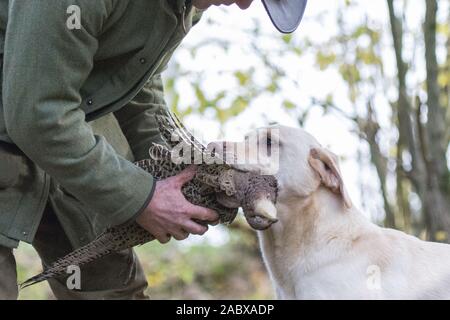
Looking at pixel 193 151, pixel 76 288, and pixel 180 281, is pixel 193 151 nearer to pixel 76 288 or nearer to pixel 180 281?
pixel 76 288

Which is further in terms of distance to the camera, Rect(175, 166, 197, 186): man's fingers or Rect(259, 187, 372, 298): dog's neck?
Rect(259, 187, 372, 298): dog's neck

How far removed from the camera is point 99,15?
3529 mm

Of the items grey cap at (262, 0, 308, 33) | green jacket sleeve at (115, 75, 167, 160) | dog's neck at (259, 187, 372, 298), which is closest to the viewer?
grey cap at (262, 0, 308, 33)

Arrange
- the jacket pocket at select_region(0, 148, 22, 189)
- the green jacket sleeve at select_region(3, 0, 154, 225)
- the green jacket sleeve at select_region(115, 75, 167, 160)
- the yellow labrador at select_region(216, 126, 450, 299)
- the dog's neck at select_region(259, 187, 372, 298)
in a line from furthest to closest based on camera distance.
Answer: the green jacket sleeve at select_region(115, 75, 167, 160)
the dog's neck at select_region(259, 187, 372, 298)
the yellow labrador at select_region(216, 126, 450, 299)
the jacket pocket at select_region(0, 148, 22, 189)
the green jacket sleeve at select_region(3, 0, 154, 225)

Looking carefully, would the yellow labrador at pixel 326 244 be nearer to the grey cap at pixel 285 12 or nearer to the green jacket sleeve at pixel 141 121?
the green jacket sleeve at pixel 141 121

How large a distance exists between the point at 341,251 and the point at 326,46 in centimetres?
347

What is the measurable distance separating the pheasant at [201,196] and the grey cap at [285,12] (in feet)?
1.91

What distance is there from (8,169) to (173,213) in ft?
2.15

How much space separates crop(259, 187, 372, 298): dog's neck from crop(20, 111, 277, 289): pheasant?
479 mm

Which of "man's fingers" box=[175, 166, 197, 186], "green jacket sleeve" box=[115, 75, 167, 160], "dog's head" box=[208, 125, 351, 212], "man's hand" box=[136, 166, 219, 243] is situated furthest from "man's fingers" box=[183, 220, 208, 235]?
"green jacket sleeve" box=[115, 75, 167, 160]

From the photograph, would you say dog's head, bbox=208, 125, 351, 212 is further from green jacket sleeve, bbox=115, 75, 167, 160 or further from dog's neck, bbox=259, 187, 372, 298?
green jacket sleeve, bbox=115, 75, 167, 160

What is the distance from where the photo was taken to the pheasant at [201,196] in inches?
148

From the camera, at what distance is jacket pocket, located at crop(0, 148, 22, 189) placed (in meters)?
3.71

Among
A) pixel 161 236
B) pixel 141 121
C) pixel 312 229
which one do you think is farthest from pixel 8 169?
pixel 312 229
